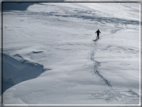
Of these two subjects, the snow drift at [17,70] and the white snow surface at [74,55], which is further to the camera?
the snow drift at [17,70]

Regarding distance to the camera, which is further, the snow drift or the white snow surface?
the snow drift

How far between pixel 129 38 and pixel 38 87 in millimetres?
7214

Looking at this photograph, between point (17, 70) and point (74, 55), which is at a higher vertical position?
point (74, 55)

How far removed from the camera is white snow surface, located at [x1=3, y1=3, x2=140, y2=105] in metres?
4.70

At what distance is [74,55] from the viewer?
7.41m

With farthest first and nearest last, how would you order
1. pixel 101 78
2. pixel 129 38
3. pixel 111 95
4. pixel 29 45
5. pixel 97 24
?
pixel 97 24 → pixel 129 38 → pixel 29 45 → pixel 101 78 → pixel 111 95

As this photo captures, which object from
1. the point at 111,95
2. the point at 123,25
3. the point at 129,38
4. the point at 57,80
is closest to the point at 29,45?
the point at 57,80

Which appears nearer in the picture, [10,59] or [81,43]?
[10,59]

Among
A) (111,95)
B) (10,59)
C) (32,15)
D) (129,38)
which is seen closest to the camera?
(111,95)

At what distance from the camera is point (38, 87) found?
5.01 meters

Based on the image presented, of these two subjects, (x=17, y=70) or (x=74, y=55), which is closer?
(x=17, y=70)

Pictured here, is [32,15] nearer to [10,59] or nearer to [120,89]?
[10,59]

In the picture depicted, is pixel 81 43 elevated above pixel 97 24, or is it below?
below

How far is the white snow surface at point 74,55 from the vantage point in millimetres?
4695
